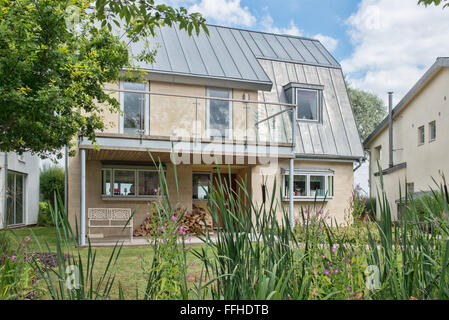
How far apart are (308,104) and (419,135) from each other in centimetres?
566

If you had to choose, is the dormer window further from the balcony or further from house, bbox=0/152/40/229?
house, bbox=0/152/40/229

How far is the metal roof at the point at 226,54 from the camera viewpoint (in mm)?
12836

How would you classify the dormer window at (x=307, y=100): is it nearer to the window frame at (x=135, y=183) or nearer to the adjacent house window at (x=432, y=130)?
the adjacent house window at (x=432, y=130)

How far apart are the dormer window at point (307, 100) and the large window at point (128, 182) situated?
6.07 meters

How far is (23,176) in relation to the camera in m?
16.0

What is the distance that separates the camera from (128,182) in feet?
40.8

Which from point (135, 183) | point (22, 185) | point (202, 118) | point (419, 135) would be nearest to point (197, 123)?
point (202, 118)

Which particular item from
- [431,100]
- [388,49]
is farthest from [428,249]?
[388,49]

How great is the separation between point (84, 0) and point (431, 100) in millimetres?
14038

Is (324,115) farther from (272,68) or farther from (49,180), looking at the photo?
(49,180)

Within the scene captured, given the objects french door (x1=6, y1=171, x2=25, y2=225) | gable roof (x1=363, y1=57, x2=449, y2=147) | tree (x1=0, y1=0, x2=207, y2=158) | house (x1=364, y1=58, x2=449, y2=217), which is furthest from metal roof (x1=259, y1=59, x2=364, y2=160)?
french door (x1=6, y1=171, x2=25, y2=225)

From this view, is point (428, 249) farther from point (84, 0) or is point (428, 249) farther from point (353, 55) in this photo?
point (353, 55)

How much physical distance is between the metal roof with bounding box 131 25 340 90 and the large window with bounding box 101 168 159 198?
9.87ft

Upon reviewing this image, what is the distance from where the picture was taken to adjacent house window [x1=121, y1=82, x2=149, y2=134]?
11.0 m
